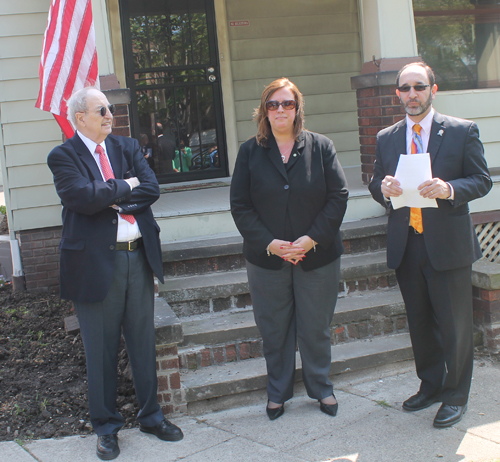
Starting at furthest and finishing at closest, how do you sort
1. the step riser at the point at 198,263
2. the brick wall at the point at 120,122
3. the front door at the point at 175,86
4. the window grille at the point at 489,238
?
the front door at the point at 175,86 < the window grille at the point at 489,238 < the brick wall at the point at 120,122 < the step riser at the point at 198,263

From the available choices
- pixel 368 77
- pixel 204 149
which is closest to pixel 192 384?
pixel 368 77

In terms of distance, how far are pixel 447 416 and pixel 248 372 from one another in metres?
1.28

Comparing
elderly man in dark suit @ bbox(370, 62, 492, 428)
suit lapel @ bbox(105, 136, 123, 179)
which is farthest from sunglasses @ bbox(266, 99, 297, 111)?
suit lapel @ bbox(105, 136, 123, 179)

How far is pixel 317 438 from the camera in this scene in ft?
10.6

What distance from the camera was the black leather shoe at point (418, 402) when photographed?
11.4 ft

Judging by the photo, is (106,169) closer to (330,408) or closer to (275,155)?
(275,155)

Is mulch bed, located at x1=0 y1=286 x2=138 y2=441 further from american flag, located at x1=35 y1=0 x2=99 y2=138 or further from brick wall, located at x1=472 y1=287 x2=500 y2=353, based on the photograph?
brick wall, located at x1=472 y1=287 x2=500 y2=353

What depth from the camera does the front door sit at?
725 centimetres

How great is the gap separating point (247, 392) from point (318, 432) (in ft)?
2.05

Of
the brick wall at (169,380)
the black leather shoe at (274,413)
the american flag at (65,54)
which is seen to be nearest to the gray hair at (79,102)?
the brick wall at (169,380)

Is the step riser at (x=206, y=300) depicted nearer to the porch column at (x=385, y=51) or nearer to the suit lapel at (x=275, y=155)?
the suit lapel at (x=275, y=155)

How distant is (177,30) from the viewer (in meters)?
7.33

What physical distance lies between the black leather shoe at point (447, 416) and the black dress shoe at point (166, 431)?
1478 mm

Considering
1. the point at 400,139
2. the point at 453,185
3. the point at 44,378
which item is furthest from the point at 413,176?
the point at 44,378
